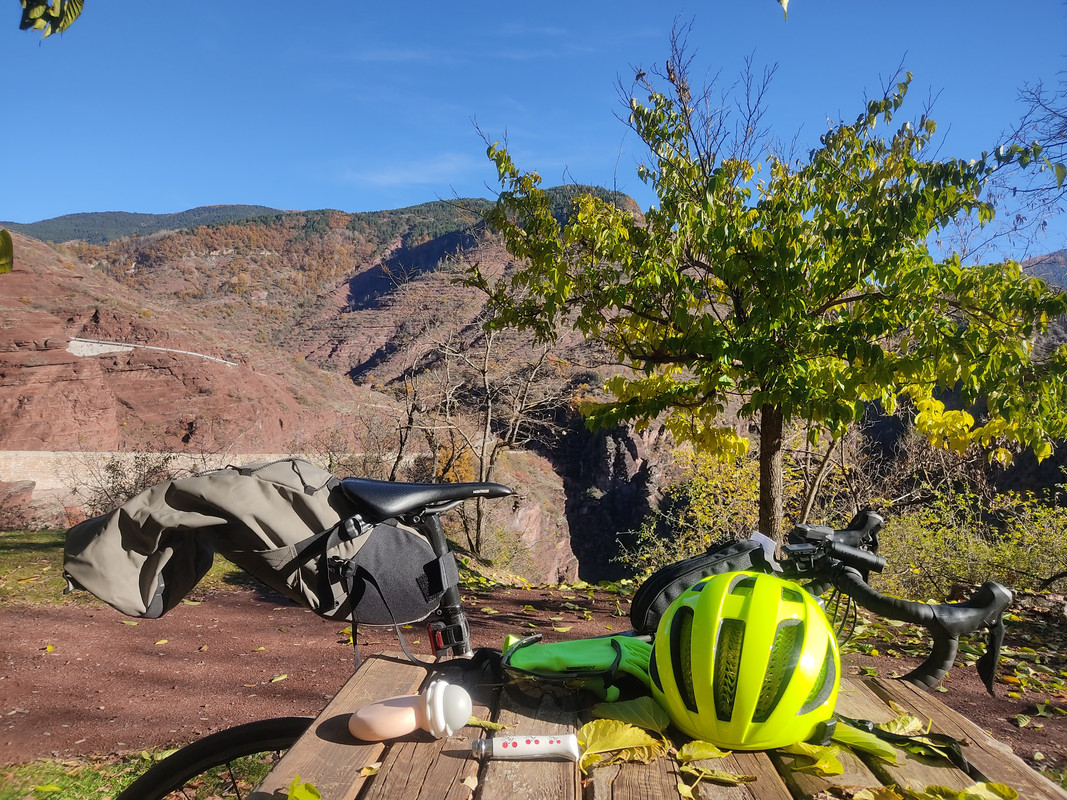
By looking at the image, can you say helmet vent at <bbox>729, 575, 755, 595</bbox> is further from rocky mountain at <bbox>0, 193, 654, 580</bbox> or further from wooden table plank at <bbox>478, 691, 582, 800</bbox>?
rocky mountain at <bbox>0, 193, 654, 580</bbox>

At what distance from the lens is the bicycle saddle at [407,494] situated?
193cm

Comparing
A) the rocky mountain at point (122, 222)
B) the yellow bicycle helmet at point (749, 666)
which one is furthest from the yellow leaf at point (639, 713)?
the rocky mountain at point (122, 222)

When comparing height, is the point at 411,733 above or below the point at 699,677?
below

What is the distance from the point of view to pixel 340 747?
1.61m

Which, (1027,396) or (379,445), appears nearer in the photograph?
(1027,396)

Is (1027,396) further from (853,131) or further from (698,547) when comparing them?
(698,547)

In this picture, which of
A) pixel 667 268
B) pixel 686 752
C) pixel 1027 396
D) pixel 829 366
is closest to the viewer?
pixel 686 752

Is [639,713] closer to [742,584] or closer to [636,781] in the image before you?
[636,781]

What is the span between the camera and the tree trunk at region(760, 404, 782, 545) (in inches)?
236

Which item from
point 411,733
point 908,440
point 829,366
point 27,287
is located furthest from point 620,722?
point 27,287

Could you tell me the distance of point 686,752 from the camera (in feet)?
5.21

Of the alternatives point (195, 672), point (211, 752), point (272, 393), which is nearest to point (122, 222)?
point (272, 393)

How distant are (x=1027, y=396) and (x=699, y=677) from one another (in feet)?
13.1

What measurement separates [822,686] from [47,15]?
2.28m
